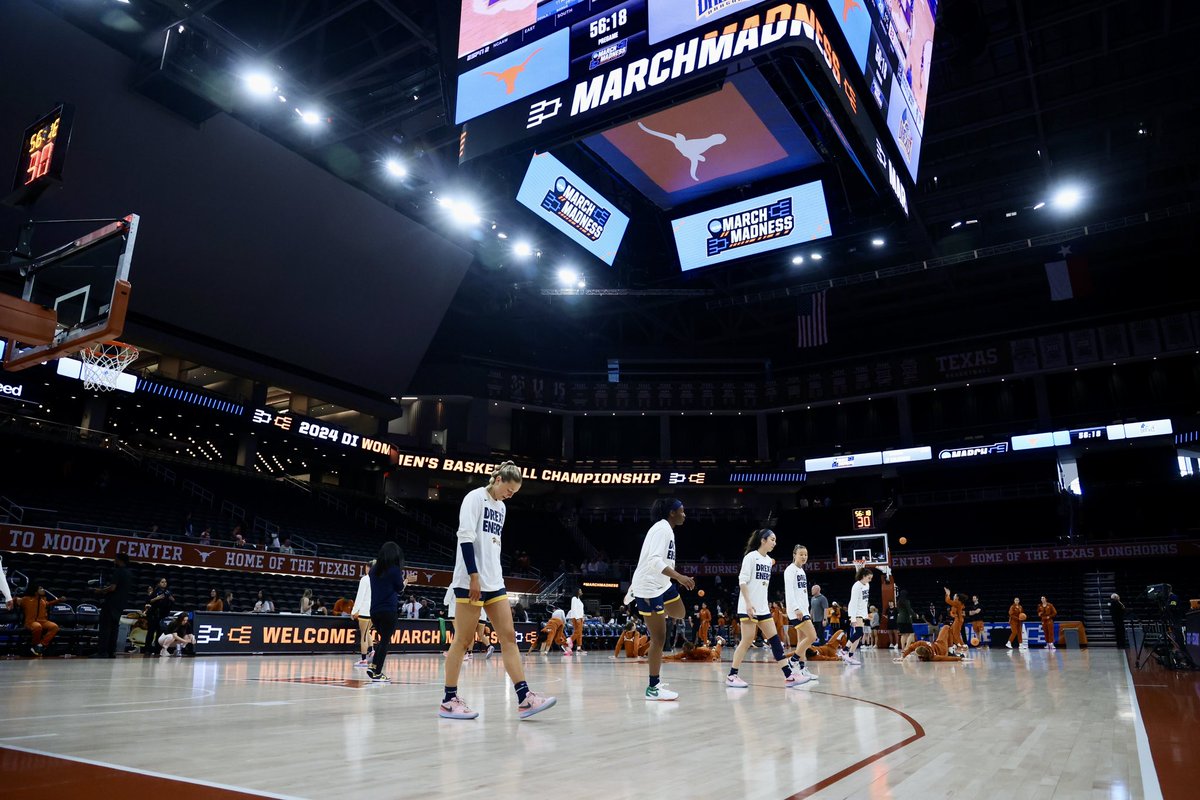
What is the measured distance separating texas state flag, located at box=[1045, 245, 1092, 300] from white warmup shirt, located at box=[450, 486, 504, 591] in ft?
81.9

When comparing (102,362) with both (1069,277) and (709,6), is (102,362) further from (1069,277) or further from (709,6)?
(1069,277)

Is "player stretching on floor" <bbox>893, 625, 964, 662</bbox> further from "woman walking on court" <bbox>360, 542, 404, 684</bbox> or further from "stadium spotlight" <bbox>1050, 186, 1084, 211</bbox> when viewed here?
"stadium spotlight" <bbox>1050, 186, 1084, 211</bbox>

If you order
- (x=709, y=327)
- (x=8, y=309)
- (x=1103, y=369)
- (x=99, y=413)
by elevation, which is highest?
(x=709, y=327)

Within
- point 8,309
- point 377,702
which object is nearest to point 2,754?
point 377,702

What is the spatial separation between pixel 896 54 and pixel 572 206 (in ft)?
22.1

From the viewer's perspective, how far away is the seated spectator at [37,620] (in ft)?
44.7

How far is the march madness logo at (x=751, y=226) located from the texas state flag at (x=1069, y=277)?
45.1 feet

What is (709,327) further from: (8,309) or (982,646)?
(8,309)

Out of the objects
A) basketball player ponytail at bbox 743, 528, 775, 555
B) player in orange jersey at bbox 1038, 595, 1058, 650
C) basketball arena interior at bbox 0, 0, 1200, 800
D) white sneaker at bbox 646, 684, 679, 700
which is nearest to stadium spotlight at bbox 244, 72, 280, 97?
basketball arena interior at bbox 0, 0, 1200, 800

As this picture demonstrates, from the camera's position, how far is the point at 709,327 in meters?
43.1

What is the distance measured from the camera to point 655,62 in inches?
421

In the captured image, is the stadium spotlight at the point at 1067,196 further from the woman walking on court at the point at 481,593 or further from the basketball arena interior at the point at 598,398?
the woman walking on court at the point at 481,593

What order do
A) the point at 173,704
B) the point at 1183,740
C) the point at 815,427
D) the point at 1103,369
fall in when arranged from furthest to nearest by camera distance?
the point at 815,427
the point at 1103,369
the point at 173,704
the point at 1183,740

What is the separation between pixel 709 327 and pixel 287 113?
27238 mm
